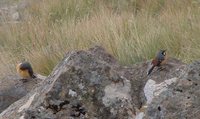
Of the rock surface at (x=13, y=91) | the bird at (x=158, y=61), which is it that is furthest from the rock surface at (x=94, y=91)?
the rock surface at (x=13, y=91)

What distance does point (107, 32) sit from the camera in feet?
21.0

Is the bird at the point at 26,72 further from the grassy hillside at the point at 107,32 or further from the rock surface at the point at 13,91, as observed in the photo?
the grassy hillside at the point at 107,32

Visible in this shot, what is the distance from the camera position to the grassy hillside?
5594mm

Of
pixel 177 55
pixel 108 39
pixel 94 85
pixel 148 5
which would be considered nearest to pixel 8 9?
pixel 148 5

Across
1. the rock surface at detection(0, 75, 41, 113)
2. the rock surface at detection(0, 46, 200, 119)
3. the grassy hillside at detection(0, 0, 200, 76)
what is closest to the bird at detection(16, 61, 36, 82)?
the rock surface at detection(0, 75, 41, 113)

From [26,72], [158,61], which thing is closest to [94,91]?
[158,61]

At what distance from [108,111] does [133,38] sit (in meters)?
3.48

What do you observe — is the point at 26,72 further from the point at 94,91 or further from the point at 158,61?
the point at 94,91

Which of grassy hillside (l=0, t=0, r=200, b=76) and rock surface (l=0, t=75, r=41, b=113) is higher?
rock surface (l=0, t=75, r=41, b=113)

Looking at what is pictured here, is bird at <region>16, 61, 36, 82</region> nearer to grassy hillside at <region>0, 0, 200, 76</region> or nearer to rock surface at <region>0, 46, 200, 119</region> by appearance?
rock surface at <region>0, 46, 200, 119</region>

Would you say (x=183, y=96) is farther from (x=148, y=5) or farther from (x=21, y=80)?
(x=148, y=5)

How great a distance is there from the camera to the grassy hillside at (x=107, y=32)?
5.59 meters

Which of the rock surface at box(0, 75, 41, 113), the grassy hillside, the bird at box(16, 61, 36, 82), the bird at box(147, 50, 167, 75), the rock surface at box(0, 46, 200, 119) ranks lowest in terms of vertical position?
the grassy hillside

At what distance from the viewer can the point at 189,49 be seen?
510 cm
